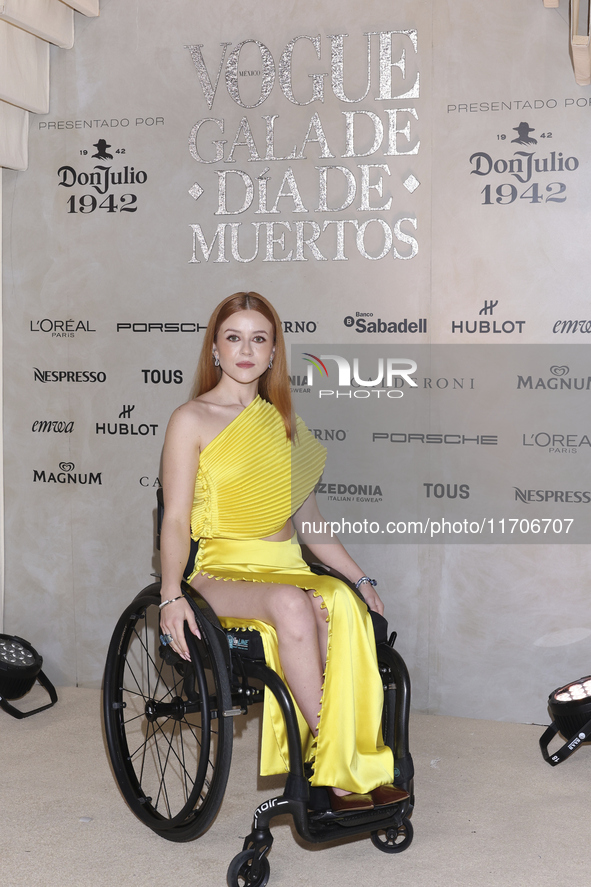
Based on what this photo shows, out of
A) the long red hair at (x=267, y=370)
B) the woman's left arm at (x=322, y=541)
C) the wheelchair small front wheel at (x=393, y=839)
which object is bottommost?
the wheelchair small front wheel at (x=393, y=839)

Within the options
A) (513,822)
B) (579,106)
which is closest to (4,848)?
(513,822)

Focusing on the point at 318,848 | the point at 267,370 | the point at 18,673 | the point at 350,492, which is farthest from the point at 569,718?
the point at 18,673

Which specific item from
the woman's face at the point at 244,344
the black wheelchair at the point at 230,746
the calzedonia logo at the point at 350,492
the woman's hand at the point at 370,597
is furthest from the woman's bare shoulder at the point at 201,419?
the calzedonia logo at the point at 350,492

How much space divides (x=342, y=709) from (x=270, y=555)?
51 centimetres

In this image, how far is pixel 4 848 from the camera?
213 centimetres

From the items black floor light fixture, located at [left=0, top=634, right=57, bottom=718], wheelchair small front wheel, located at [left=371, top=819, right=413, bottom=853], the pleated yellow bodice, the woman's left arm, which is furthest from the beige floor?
the pleated yellow bodice

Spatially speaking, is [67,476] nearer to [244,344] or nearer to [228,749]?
[244,344]

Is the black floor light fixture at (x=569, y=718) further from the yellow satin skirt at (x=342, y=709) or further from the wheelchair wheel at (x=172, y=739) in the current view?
the wheelchair wheel at (x=172, y=739)

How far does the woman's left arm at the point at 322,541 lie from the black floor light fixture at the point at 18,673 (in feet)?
3.81

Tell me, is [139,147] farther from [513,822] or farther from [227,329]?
[513,822]

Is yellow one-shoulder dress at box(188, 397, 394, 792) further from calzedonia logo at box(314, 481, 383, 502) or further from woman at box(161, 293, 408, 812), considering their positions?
calzedonia logo at box(314, 481, 383, 502)

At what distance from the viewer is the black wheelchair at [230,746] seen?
193 centimetres

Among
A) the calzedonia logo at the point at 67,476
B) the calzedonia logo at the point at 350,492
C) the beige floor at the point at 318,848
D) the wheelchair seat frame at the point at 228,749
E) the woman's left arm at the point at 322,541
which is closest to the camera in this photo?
the wheelchair seat frame at the point at 228,749

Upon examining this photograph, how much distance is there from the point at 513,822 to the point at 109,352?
82.2 inches
